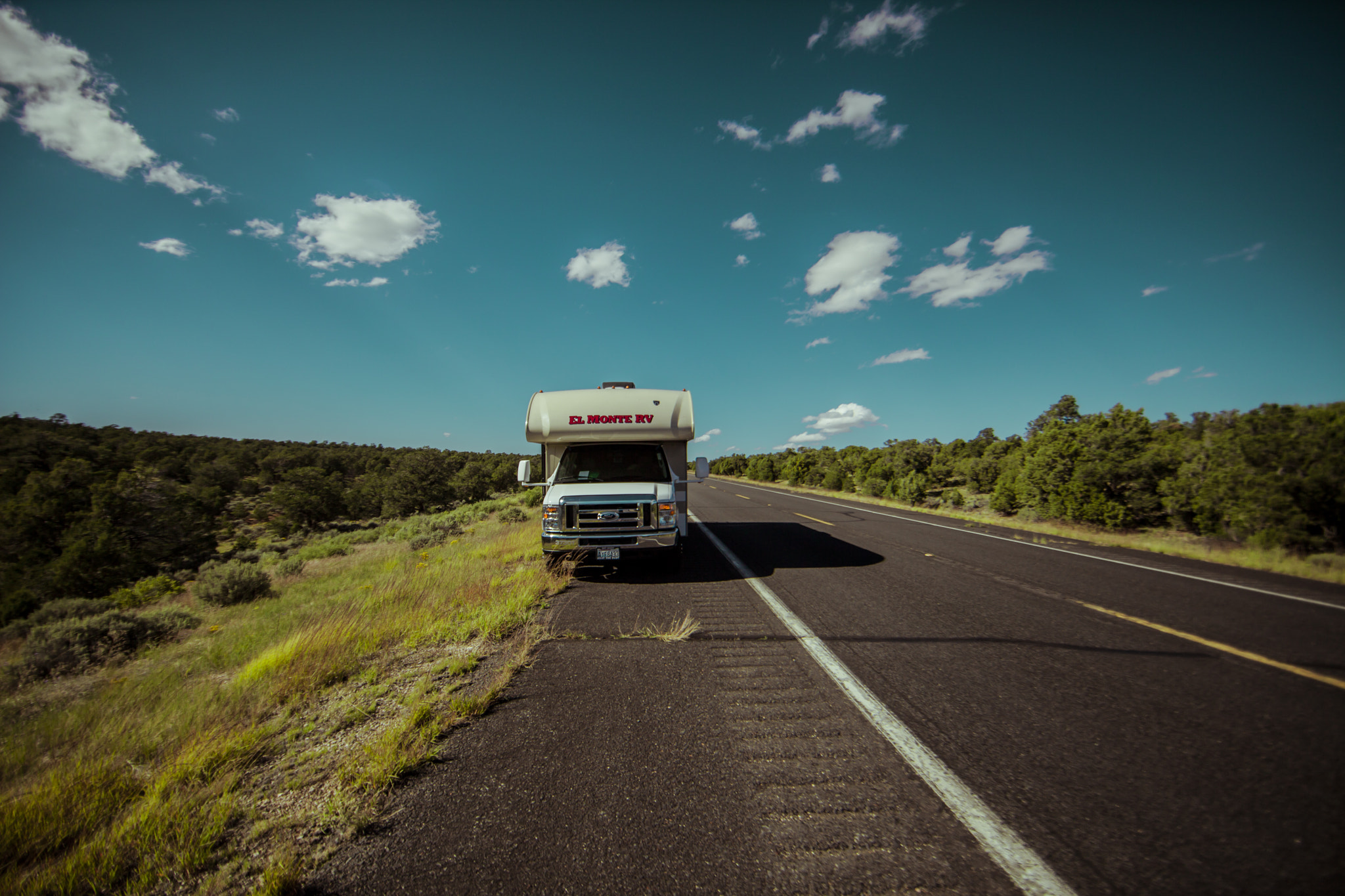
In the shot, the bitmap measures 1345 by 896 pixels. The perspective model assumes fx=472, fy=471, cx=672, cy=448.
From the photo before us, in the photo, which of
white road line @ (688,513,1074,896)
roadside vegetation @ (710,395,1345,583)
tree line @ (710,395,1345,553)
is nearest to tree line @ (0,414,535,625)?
white road line @ (688,513,1074,896)

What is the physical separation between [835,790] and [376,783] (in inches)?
99.2

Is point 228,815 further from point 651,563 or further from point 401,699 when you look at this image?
point 651,563

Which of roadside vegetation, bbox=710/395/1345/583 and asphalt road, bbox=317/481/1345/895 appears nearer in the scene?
asphalt road, bbox=317/481/1345/895

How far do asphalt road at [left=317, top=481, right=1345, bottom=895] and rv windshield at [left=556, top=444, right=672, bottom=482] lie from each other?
9.67 feet

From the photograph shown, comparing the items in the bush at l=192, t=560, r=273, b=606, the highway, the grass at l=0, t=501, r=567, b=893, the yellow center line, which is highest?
the yellow center line

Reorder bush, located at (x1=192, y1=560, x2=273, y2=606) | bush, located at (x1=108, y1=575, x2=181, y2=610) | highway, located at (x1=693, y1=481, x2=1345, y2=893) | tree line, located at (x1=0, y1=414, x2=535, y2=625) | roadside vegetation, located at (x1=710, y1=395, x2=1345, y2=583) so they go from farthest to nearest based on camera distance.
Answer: tree line, located at (x1=0, y1=414, x2=535, y2=625) → bush, located at (x1=108, y1=575, x2=181, y2=610) → bush, located at (x1=192, y1=560, x2=273, y2=606) → roadside vegetation, located at (x1=710, y1=395, x2=1345, y2=583) → highway, located at (x1=693, y1=481, x2=1345, y2=893)

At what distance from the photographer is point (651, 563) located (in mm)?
8609

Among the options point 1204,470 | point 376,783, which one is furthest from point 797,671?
point 1204,470

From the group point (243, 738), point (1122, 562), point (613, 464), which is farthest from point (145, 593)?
point (1122, 562)

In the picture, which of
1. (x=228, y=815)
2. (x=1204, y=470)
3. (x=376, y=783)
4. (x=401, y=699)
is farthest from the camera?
Answer: (x=1204, y=470)

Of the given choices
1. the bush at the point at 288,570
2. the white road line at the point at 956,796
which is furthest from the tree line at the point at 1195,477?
the bush at the point at 288,570

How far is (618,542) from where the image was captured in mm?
7117

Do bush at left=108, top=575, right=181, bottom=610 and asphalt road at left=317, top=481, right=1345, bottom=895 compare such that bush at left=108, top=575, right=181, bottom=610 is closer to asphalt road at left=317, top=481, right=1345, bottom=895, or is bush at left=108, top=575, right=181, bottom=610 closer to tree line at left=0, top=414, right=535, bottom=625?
tree line at left=0, top=414, right=535, bottom=625

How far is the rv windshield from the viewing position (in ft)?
26.6
